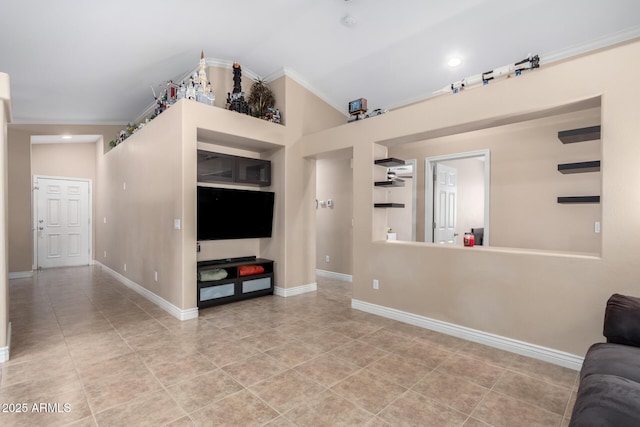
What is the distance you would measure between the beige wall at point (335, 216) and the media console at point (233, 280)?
167 cm

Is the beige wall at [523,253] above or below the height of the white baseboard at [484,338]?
above

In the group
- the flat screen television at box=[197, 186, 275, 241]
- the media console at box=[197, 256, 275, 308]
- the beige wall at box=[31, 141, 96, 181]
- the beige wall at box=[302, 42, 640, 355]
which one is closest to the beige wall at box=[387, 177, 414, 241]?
the beige wall at box=[302, 42, 640, 355]

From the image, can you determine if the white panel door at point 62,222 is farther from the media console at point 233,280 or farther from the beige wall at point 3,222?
the beige wall at point 3,222

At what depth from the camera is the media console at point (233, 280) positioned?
167 inches

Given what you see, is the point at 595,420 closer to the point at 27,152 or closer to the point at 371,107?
the point at 371,107

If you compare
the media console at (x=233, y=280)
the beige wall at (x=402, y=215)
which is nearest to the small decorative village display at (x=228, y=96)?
the media console at (x=233, y=280)

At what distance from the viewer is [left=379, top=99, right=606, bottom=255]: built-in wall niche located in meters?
3.80

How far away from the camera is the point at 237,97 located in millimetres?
4461

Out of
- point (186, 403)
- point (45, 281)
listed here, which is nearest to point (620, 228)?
point (186, 403)

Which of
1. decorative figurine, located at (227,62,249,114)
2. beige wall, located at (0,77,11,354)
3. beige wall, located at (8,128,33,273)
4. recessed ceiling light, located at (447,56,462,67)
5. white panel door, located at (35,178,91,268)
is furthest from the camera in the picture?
white panel door, located at (35,178,91,268)

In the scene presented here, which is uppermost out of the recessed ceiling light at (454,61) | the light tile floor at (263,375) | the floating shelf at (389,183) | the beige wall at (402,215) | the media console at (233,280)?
the recessed ceiling light at (454,61)

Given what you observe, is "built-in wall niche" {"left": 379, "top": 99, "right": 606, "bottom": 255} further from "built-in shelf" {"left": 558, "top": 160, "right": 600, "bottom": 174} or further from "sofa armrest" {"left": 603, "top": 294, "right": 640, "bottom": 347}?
"sofa armrest" {"left": 603, "top": 294, "right": 640, "bottom": 347}

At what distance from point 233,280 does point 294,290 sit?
100cm

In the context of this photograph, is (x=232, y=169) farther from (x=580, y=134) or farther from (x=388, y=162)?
(x=580, y=134)
